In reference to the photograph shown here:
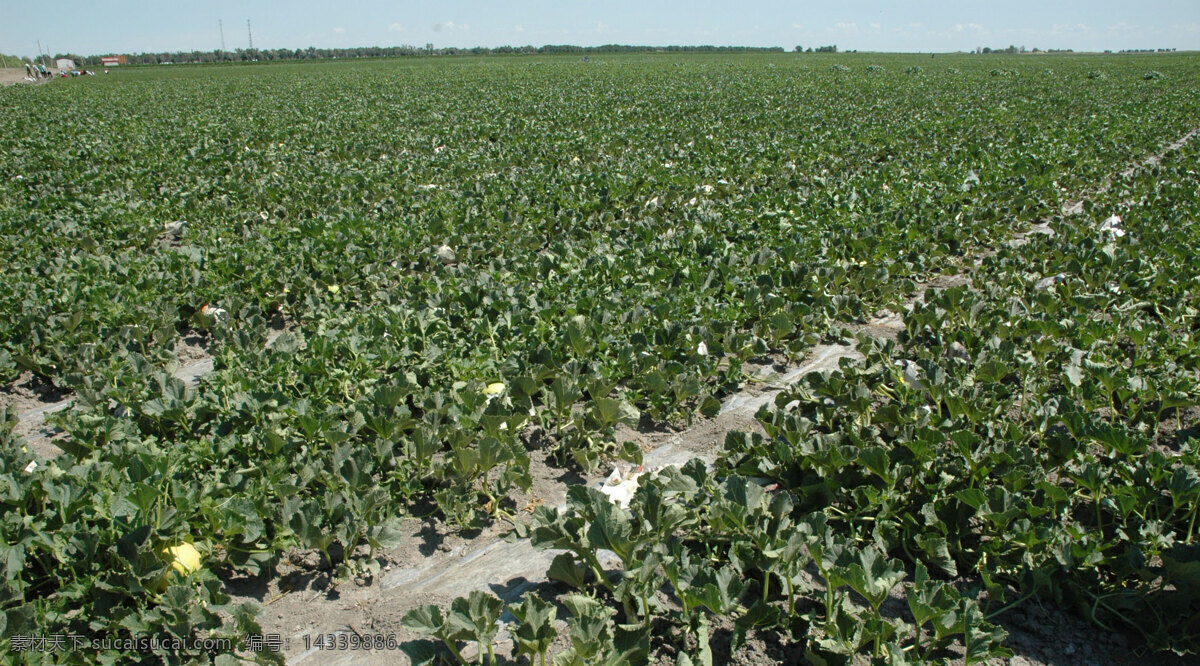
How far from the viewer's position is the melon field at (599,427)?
2459 millimetres

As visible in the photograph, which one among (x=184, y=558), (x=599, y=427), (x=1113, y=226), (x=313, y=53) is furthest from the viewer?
(x=313, y=53)

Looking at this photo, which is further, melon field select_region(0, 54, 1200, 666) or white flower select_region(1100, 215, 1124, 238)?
white flower select_region(1100, 215, 1124, 238)

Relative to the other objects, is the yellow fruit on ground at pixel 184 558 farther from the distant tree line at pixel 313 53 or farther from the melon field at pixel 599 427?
the distant tree line at pixel 313 53

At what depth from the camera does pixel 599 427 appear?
149 inches

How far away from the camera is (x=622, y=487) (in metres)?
3.39

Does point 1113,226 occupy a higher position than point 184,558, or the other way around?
point 1113,226

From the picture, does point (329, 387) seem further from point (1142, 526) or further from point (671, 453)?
point (1142, 526)

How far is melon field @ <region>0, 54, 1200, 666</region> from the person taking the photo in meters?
2.46

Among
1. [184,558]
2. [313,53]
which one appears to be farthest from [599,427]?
[313,53]

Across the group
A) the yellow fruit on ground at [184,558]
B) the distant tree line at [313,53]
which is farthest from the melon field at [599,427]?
the distant tree line at [313,53]

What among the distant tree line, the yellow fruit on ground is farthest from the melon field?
the distant tree line

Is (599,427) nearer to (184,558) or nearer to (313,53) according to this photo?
(184,558)

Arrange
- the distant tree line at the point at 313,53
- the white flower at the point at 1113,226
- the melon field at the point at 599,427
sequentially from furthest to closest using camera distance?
the distant tree line at the point at 313,53 → the white flower at the point at 1113,226 → the melon field at the point at 599,427

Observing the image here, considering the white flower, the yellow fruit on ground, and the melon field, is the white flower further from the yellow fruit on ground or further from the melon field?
the yellow fruit on ground
